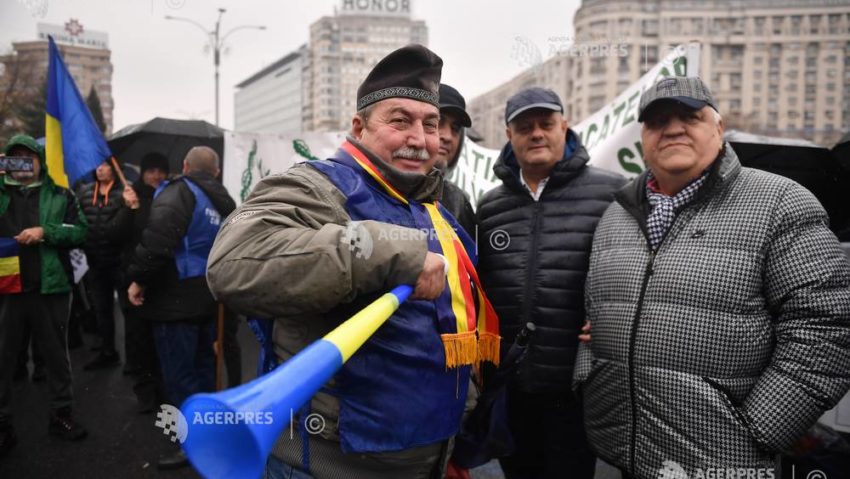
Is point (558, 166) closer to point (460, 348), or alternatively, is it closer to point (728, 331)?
point (728, 331)

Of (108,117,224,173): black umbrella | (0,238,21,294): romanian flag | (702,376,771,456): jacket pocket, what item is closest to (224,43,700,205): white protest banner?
(108,117,224,173): black umbrella

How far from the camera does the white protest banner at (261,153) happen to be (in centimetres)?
711

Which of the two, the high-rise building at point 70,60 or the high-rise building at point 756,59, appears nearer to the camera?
the high-rise building at point 70,60

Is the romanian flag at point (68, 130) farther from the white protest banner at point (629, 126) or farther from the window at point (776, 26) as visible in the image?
the window at point (776, 26)

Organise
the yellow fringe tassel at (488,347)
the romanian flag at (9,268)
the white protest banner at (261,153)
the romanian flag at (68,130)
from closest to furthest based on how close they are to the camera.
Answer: the yellow fringe tassel at (488,347), the romanian flag at (9,268), the romanian flag at (68,130), the white protest banner at (261,153)

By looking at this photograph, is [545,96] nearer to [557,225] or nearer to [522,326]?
[557,225]

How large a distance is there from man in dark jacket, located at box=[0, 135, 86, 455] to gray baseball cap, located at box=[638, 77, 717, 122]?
422 cm

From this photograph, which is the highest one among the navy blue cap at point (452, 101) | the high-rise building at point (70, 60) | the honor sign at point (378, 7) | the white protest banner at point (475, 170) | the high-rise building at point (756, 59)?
the honor sign at point (378, 7)

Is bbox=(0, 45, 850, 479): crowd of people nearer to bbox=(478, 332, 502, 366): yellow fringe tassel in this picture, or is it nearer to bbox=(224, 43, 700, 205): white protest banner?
bbox=(478, 332, 502, 366): yellow fringe tassel

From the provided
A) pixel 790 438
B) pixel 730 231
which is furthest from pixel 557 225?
pixel 790 438

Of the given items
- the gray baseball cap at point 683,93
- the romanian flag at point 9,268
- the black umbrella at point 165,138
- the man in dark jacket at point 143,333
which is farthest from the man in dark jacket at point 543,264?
the black umbrella at point 165,138

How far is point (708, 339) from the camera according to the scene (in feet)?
5.80

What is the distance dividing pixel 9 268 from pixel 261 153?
3813 millimetres

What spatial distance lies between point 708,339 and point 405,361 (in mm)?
1086
